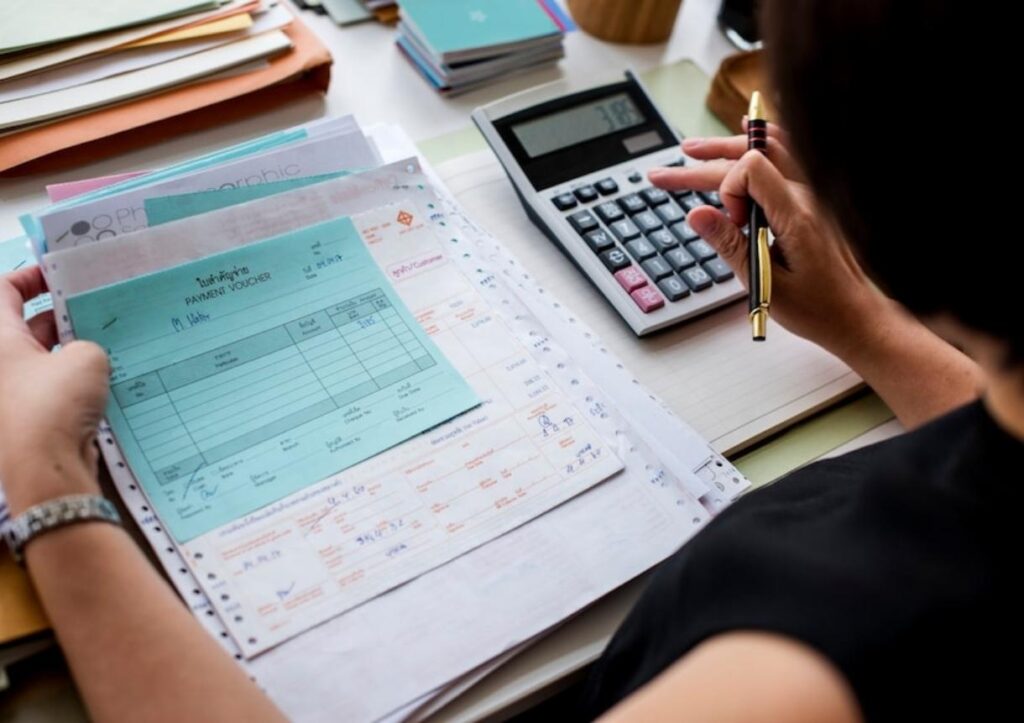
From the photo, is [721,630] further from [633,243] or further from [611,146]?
[611,146]

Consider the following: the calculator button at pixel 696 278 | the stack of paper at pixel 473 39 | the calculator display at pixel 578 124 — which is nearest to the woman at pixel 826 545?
the calculator button at pixel 696 278

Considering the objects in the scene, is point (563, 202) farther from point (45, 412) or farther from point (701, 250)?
point (45, 412)

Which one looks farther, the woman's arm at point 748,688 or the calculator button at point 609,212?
the calculator button at point 609,212

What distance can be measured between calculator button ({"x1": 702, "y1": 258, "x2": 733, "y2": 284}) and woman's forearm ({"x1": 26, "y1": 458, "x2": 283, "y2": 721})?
0.48 meters

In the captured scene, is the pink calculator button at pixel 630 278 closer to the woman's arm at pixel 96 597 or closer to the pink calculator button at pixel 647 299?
the pink calculator button at pixel 647 299

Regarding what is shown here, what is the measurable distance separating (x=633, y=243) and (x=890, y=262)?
1.21ft

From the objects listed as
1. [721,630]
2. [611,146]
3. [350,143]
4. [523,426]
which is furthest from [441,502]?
[611,146]

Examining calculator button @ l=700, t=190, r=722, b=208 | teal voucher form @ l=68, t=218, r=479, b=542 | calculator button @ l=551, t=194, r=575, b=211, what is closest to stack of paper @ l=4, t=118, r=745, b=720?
teal voucher form @ l=68, t=218, r=479, b=542

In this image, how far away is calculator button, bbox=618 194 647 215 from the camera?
2.57ft

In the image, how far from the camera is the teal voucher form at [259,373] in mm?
534

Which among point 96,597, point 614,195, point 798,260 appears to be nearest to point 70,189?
point 96,597

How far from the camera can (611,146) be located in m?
0.83

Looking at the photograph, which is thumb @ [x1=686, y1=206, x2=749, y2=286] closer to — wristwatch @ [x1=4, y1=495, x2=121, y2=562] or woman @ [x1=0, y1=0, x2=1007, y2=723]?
woman @ [x1=0, y1=0, x2=1007, y2=723]

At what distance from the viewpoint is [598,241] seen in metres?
0.75
